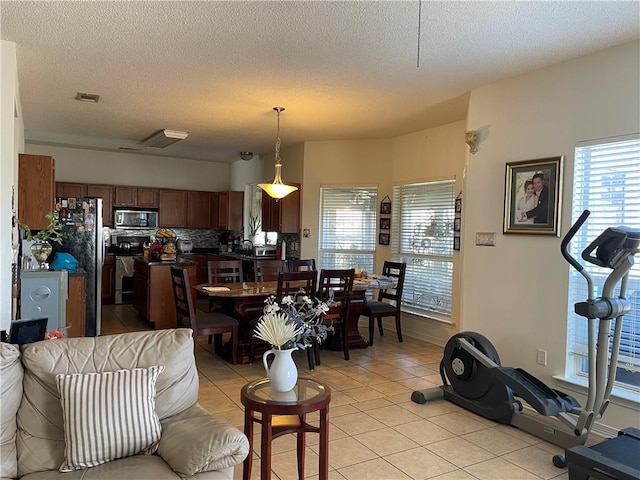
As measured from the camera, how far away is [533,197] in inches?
150

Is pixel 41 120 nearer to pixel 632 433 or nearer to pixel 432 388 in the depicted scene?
pixel 432 388

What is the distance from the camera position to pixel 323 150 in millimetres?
6934

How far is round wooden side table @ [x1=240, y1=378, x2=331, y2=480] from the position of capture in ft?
7.07

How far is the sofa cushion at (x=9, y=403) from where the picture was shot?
1844mm

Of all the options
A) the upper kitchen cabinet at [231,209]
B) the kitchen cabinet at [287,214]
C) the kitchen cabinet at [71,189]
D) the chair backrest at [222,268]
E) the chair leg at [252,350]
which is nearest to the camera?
the chair leg at [252,350]

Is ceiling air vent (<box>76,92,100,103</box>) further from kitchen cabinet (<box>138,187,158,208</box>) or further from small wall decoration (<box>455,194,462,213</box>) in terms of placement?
small wall decoration (<box>455,194,462,213</box>)

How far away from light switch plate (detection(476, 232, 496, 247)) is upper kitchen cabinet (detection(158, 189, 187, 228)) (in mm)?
6107

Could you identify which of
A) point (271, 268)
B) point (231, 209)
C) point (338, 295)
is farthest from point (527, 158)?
point (231, 209)

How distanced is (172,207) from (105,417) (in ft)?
23.9

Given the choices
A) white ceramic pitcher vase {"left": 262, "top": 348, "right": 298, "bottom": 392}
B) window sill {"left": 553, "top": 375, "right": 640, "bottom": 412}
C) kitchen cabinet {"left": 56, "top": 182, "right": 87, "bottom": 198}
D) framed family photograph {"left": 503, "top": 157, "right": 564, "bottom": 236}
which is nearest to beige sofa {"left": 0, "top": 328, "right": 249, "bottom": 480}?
white ceramic pitcher vase {"left": 262, "top": 348, "right": 298, "bottom": 392}

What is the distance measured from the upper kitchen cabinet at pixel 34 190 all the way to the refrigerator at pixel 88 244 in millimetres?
1354

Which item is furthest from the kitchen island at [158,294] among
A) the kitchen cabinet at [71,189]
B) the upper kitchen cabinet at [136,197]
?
the kitchen cabinet at [71,189]

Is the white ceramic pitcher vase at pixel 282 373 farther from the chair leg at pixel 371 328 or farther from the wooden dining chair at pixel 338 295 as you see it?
the chair leg at pixel 371 328

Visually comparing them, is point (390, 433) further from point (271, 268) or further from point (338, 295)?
point (271, 268)
